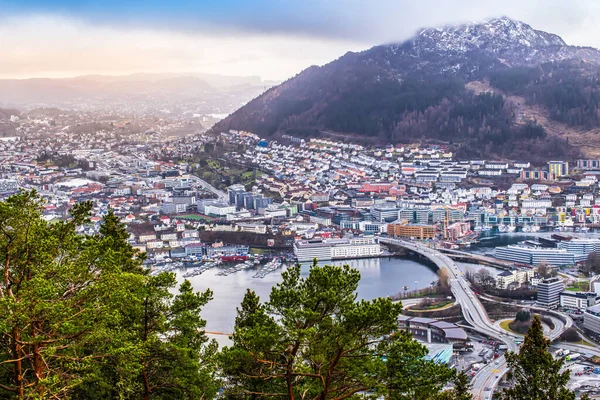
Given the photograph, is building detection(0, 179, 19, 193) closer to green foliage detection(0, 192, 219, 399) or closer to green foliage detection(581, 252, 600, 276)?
green foliage detection(581, 252, 600, 276)

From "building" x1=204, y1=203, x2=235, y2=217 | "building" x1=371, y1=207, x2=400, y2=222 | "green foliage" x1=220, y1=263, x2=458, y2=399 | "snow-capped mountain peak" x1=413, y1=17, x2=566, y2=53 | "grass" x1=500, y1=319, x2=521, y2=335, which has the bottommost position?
"grass" x1=500, y1=319, x2=521, y2=335

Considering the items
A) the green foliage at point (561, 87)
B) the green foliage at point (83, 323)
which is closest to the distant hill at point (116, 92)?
the green foliage at point (561, 87)

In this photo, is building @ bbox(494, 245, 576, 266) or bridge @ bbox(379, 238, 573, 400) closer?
bridge @ bbox(379, 238, 573, 400)

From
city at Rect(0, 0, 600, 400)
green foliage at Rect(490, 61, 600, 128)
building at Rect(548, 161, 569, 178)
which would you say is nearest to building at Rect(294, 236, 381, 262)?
city at Rect(0, 0, 600, 400)

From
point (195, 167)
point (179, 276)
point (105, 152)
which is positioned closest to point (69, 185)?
point (195, 167)

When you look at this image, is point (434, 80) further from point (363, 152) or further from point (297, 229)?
point (297, 229)

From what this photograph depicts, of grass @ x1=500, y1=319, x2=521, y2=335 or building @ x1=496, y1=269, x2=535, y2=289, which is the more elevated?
building @ x1=496, y1=269, x2=535, y2=289

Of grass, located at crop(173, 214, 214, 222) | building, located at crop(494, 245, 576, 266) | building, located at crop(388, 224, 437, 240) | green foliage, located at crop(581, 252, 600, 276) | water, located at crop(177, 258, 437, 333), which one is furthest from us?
grass, located at crop(173, 214, 214, 222)

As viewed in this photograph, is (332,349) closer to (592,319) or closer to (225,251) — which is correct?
(592,319)
